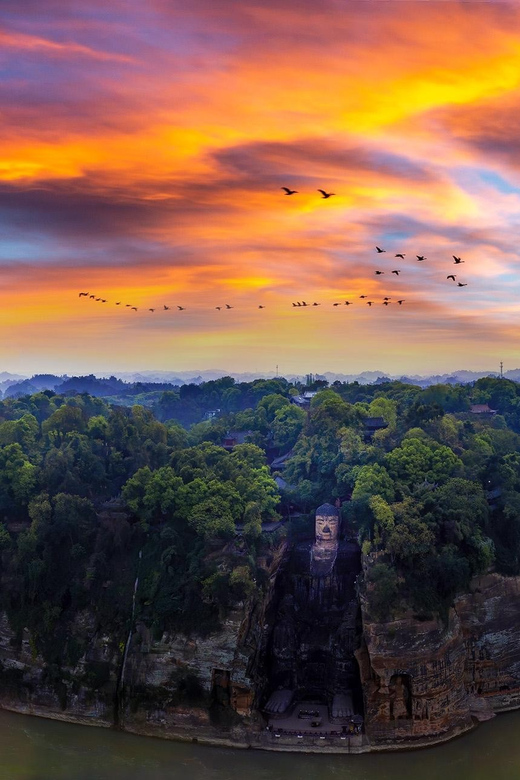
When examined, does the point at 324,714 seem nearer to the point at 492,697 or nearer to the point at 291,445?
the point at 492,697

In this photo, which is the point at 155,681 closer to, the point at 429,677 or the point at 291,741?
the point at 291,741

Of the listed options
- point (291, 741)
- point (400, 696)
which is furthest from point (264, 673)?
point (400, 696)

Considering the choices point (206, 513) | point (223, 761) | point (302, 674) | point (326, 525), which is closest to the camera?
point (223, 761)

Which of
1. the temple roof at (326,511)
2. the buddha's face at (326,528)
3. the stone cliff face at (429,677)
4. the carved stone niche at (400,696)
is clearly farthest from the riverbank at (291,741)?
the temple roof at (326,511)

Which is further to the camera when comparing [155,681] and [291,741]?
[155,681]

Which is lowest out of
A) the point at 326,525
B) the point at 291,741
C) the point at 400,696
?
the point at 291,741

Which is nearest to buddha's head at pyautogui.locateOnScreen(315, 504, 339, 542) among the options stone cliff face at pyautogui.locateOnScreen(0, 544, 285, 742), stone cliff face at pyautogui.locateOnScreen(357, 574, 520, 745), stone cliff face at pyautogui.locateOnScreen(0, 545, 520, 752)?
stone cliff face at pyautogui.locateOnScreen(0, 545, 520, 752)

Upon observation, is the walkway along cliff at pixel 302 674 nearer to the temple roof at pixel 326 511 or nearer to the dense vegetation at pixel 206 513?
the dense vegetation at pixel 206 513
